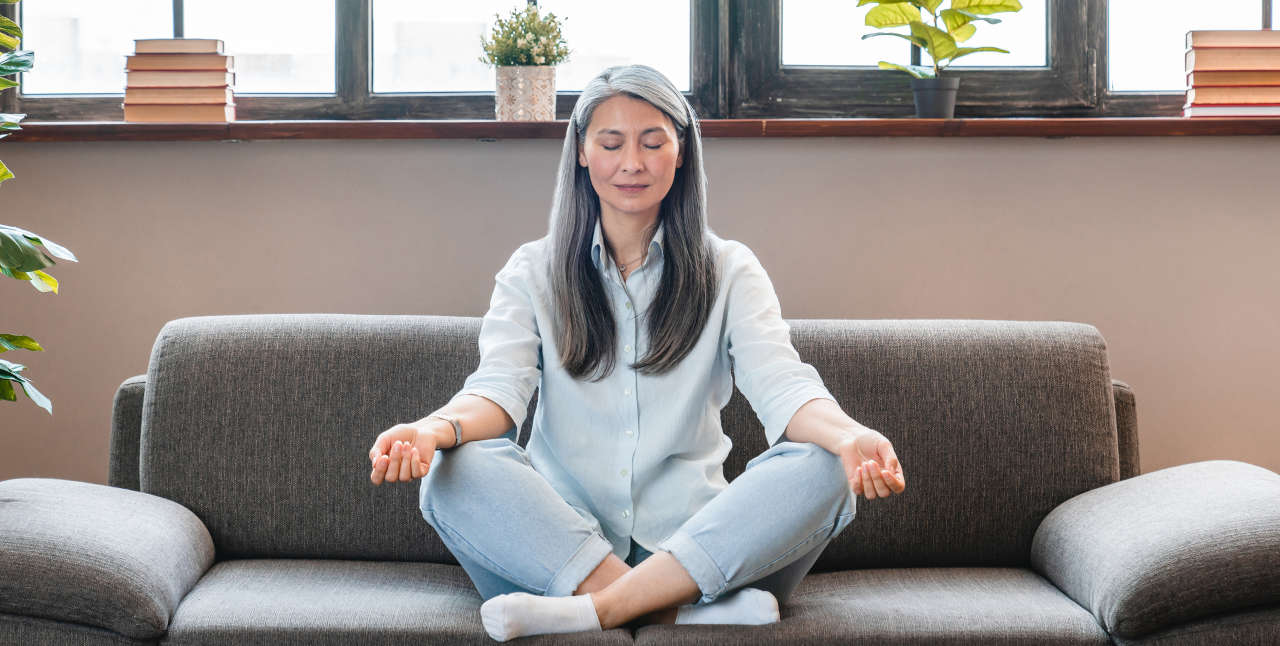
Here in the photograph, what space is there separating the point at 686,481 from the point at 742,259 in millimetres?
357

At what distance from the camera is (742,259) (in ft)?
5.50

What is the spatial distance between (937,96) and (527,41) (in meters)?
0.83

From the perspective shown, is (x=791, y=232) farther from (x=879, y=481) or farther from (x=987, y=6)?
(x=879, y=481)

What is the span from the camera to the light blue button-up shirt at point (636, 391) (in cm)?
158

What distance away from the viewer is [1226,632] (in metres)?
1.39

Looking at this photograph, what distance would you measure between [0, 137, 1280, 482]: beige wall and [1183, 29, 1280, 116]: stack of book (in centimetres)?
7

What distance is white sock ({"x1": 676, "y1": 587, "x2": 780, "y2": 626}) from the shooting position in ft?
4.53

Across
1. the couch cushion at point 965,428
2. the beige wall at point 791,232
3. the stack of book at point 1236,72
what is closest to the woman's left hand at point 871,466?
the couch cushion at point 965,428

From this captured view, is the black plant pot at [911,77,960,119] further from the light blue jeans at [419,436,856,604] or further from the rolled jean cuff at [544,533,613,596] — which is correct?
the rolled jean cuff at [544,533,613,596]

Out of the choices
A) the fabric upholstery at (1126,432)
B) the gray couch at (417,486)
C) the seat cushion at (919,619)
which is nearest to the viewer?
the seat cushion at (919,619)

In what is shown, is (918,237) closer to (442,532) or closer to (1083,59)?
(1083,59)

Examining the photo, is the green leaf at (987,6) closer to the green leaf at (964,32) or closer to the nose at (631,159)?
the green leaf at (964,32)

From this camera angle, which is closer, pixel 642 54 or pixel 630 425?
pixel 630 425

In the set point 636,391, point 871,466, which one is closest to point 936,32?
point 636,391
